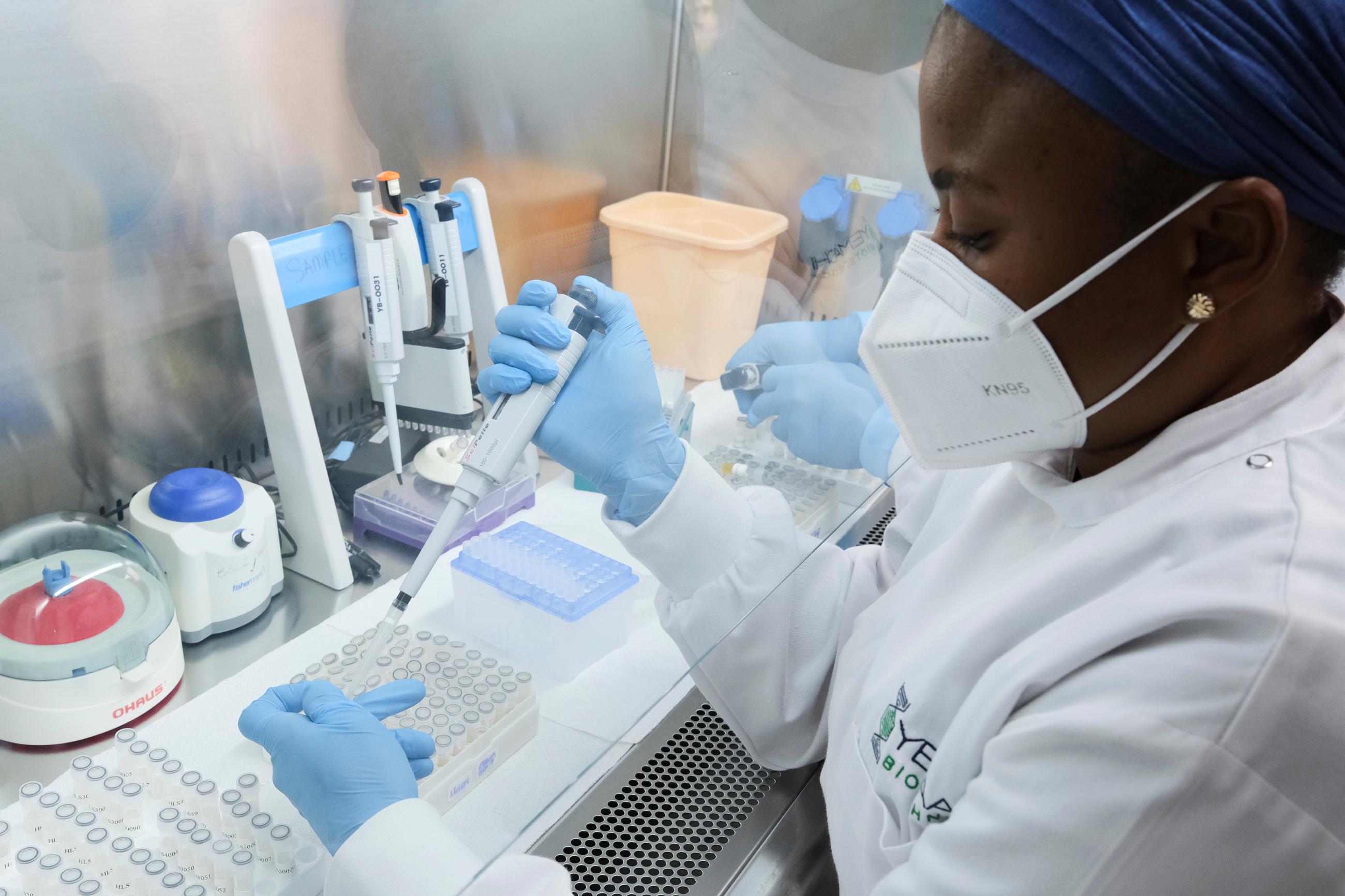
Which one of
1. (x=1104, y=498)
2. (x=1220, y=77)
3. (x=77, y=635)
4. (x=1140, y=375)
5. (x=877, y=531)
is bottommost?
(x=877, y=531)

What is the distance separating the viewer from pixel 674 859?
91 cm

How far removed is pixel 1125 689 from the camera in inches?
23.7

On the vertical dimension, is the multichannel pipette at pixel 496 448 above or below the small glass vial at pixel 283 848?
above

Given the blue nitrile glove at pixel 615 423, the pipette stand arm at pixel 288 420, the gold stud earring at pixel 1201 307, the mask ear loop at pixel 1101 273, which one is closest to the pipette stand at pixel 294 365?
the pipette stand arm at pixel 288 420

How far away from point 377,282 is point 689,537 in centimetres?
61

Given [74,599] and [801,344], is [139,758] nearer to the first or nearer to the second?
[74,599]

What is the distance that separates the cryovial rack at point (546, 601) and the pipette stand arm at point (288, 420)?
259mm

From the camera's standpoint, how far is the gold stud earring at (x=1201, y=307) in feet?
2.05

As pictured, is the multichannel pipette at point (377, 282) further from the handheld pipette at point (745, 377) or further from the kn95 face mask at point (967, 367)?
the kn95 face mask at point (967, 367)

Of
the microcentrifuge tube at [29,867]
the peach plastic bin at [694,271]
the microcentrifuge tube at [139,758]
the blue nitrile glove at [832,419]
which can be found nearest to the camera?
the microcentrifuge tube at [29,867]

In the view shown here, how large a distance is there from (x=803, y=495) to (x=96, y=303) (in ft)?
3.15

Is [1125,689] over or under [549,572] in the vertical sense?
over

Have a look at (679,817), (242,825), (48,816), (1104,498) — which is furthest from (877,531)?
(48,816)

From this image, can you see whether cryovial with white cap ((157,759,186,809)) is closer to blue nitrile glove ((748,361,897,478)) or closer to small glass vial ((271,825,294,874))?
small glass vial ((271,825,294,874))
